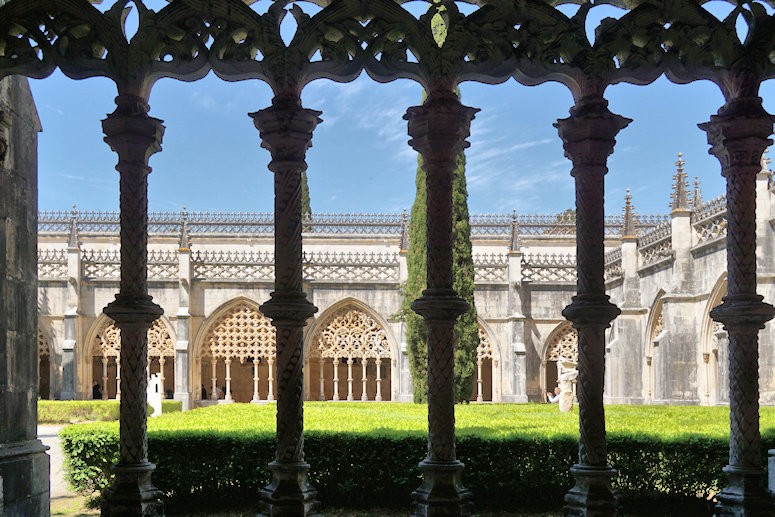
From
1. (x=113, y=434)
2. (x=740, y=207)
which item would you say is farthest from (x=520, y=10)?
(x=113, y=434)

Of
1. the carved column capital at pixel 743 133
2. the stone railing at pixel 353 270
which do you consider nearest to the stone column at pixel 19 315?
the carved column capital at pixel 743 133

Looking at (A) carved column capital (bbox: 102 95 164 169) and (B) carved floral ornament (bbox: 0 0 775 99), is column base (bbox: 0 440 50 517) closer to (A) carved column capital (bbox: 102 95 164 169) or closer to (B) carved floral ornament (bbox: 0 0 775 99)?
(A) carved column capital (bbox: 102 95 164 169)

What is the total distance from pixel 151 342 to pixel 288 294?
1818 cm

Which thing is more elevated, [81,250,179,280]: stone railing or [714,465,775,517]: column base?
[81,250,179,280]: stone railing

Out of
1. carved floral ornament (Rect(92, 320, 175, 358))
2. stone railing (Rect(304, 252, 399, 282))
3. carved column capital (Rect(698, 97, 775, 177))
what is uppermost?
stone railing (Rect(304, 252, 399, 282))

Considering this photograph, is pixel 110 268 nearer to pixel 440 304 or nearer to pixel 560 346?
pixel 560 346

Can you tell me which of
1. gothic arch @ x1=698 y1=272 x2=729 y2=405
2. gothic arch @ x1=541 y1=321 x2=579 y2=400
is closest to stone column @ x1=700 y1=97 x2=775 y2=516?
gothic arch @ x1=698 y1=272 x2=729 y2=405

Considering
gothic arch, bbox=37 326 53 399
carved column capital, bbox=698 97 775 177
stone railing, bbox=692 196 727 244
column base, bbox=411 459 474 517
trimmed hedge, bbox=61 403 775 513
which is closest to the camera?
column base, bbox=411 459 474 517

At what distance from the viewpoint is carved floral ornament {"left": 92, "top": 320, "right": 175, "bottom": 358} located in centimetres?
2136

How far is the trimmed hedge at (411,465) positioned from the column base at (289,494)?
225cm

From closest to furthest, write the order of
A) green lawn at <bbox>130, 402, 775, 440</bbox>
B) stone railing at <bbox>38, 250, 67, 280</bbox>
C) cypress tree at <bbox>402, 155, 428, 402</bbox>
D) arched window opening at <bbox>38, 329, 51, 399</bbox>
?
green lawn at <bbox>130, 402, 775, 440</bbox>
cypress tree at <bbox>402, 155, 428, 402</bbox>
stone railing at <bbox>38, 250, 67, 280</bbox>
arched window opening at <bbox>38, 329, 51, 399</bbox>

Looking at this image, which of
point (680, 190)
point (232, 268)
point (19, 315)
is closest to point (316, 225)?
point (232, 268)

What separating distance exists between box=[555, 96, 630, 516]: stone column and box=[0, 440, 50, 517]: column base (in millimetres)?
3006

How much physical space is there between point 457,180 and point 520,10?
12.1 m
